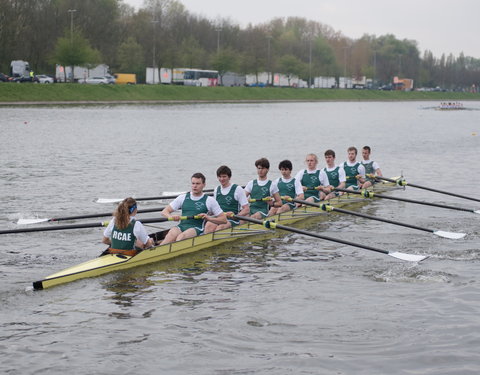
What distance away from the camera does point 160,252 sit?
1321 centimetres

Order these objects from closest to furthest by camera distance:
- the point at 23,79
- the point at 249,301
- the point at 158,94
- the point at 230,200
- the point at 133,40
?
the point at 249,301
the point at 230,200
the point at 23,79
the point at 158,94
the point at 133,40

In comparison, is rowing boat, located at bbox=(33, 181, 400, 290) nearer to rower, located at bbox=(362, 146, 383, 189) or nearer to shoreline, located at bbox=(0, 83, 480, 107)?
rower, located at bbox=(362, 146, 383, 189)

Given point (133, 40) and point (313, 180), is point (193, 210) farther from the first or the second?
point (133, 40)

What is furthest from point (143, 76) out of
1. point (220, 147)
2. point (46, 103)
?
point (220, 147)

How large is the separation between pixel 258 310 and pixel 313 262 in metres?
3.44

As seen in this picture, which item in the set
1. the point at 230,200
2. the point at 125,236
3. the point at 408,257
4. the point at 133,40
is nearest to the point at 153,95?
the point at 133,40

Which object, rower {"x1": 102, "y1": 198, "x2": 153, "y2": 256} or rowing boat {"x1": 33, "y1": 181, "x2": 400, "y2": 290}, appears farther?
rower {"x1": 102, "y1": 198, "x2": 153, "y2": 256}

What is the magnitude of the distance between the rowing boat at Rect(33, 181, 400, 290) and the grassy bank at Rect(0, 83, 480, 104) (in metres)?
52.9

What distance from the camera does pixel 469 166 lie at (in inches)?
1292

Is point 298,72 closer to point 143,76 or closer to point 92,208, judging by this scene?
point 143,76

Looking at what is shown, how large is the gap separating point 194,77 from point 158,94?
19771 mm

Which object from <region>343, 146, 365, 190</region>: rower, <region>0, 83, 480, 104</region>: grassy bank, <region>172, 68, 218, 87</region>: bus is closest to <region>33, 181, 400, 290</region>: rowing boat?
<region>343, 146, 365, 190</region>: rower

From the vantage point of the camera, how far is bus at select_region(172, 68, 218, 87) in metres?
101

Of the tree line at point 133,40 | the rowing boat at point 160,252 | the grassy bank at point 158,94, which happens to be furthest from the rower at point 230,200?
the tree line at point 133,40
